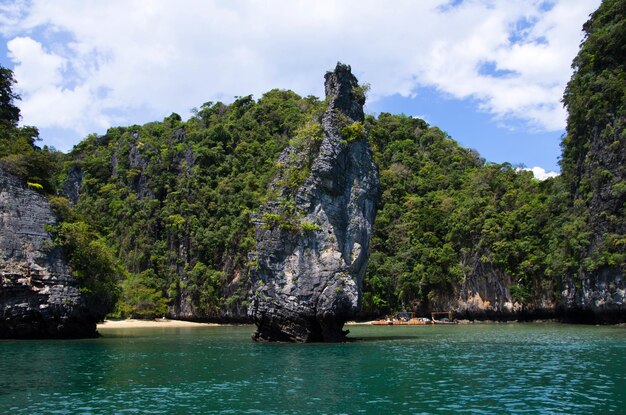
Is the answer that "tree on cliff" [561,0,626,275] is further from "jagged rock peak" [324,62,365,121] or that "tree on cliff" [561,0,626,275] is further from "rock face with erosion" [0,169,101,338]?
"rock face with erosion" [0,169,101,338]

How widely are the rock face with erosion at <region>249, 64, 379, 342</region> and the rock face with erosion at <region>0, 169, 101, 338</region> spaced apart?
1189 centimetres

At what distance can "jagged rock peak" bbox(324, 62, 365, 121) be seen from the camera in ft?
124

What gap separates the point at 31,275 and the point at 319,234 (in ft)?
57.3

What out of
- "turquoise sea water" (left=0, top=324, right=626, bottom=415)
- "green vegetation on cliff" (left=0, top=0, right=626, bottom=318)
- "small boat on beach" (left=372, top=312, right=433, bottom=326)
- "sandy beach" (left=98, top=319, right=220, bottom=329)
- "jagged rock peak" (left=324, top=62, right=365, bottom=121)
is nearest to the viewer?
"turquoise sea water" (left=0, top=324, right=626, bottom=415)

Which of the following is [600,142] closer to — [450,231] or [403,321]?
[450,231]

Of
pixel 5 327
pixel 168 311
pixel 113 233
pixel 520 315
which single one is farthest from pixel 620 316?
pixel 113 233

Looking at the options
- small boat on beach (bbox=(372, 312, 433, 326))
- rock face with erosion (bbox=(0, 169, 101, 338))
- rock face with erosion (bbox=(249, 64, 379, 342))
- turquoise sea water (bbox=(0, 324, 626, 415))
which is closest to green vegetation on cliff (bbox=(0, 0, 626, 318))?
rock face with erosion (bbox=(249, 64, 379, 342))

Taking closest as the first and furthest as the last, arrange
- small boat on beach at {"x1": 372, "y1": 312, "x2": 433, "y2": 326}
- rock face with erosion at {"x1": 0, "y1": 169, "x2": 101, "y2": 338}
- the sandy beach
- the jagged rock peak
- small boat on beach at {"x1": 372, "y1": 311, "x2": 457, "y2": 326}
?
rock face with erosion at {"x1": 0, "y1": 169, "x2": 101, "y2": 338} → the jagged rock peak → the sandy beach → small boat on beach at {"x1": 372, "y1": 312, "x2": 433, "y2": 326} → small boat on beach at {"x1": 372, "y1": 311, "x2": 457, "y2": 326}

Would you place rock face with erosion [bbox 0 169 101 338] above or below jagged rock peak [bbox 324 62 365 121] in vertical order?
below

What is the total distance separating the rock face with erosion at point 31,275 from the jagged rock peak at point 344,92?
19.8 metres

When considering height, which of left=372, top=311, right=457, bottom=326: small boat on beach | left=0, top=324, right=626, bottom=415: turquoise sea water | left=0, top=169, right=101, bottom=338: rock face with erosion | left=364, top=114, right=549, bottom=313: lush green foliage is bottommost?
left=0, top=324, right=626, bottom=415: turquoise sea water

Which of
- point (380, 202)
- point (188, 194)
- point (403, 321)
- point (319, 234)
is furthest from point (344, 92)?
point (188, 194)

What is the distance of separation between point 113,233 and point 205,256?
17377 mm

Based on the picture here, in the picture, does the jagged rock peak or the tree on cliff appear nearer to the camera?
the jagged rock peak
